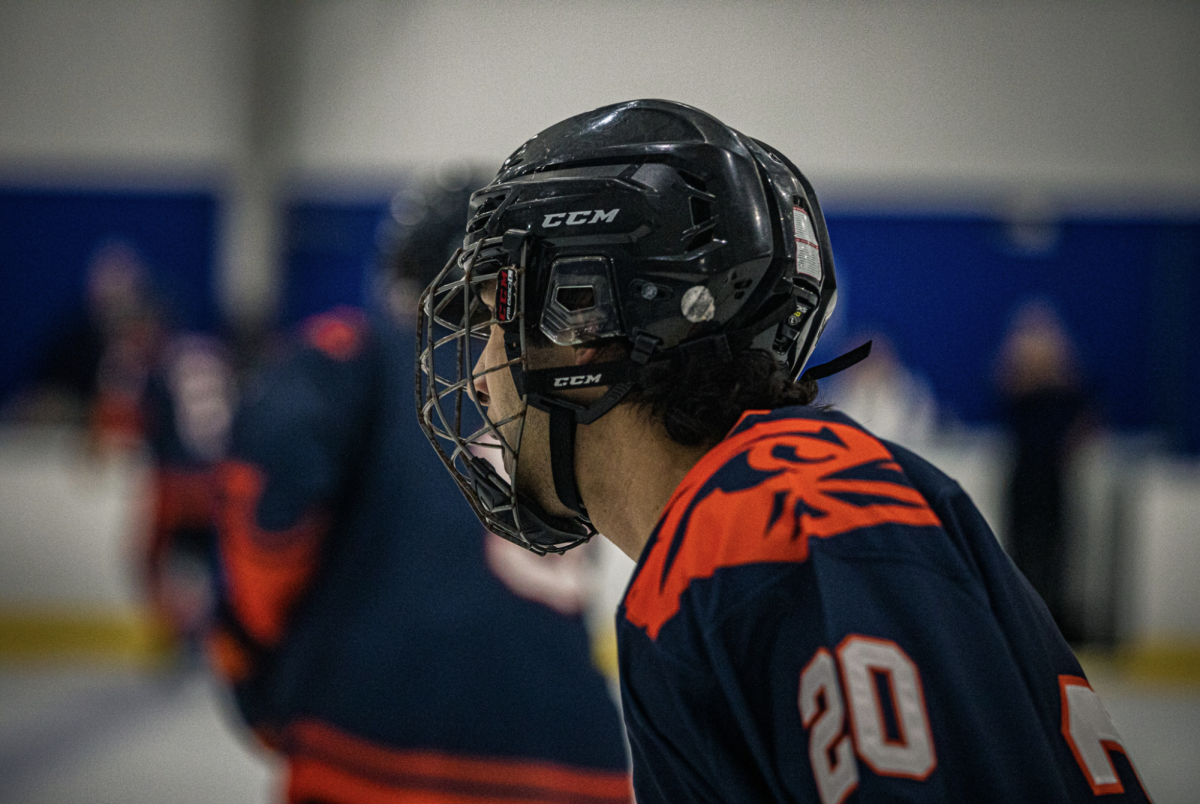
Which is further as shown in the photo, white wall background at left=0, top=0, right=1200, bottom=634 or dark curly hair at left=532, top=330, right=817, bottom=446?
white wall background at left=0, top=0, right=1200, bottom=634

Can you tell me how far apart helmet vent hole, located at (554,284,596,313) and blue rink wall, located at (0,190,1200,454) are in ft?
20.5

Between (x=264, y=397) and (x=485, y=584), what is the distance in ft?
1.71

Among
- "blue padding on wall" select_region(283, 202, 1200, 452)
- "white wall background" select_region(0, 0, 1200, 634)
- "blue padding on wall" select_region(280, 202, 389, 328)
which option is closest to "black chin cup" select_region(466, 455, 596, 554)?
"white wall background" select_region(0, 0, 1200, 634)

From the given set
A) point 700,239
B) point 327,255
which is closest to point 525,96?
point 327,255

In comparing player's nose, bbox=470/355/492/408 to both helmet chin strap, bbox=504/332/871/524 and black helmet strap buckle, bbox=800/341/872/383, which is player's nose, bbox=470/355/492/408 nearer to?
helmet chin strap, bbox=504/332/871/524

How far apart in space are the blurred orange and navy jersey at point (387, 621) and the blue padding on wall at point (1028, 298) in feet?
18.1

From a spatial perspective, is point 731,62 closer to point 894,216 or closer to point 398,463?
point 894,216

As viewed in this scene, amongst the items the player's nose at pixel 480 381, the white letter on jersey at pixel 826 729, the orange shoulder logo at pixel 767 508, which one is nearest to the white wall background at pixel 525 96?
the player's nose at pixel 480 381

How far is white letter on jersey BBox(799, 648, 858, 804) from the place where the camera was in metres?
0.66

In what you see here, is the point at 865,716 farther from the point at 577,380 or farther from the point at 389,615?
the point at 389,615

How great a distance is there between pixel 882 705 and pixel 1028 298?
284 inches

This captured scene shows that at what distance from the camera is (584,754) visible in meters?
1.87

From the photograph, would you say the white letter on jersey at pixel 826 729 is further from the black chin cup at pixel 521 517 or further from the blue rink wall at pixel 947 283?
the blue rink wall at pixel 947 283

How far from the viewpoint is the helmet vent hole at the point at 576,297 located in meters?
1.00
